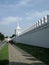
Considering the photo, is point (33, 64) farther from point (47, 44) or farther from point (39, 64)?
point (47, 44)

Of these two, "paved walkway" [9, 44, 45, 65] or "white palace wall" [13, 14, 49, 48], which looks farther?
"white palace wall" [13, 14, 49, 48]

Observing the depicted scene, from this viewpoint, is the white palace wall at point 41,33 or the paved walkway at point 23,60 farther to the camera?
the white palace wall at point 41,33

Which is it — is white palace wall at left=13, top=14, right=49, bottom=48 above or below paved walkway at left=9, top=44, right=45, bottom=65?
above

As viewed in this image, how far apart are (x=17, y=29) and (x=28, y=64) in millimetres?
121250

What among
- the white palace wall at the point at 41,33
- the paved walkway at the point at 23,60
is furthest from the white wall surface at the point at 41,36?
the paved walkway at the point at 23,60

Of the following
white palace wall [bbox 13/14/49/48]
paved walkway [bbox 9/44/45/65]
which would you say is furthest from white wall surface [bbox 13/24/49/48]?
paved walkway [bbox 9/44/45/65]

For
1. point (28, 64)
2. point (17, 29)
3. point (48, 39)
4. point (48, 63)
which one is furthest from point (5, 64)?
point (17, 29)

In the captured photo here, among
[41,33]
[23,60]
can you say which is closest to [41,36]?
[41,33]

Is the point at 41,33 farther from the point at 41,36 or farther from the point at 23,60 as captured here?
the point at 23,60

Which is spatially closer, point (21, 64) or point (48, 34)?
point (21, 64)

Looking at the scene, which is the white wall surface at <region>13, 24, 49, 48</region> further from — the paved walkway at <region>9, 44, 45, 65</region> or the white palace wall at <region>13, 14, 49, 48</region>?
the paved walkway at <region>9, 44, 45, 65</region>

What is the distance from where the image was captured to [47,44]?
25.1 m

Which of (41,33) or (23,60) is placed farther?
(41,33)

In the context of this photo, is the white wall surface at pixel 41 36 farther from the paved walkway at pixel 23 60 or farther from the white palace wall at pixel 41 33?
the paved walkway at pixel 23 60
